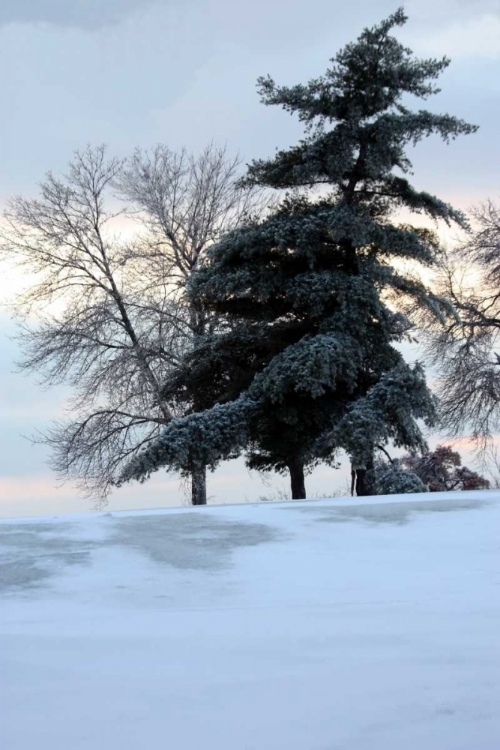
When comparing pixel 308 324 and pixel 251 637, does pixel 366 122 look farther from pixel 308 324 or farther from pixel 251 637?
pixel 251 637

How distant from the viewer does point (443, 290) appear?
23.5m

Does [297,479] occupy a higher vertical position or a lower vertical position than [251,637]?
higher

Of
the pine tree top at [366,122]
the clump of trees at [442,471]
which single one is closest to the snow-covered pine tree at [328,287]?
the pine tree top at [366,122]

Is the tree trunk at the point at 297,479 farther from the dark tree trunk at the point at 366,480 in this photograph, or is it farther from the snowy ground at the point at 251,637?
the snowy ground at the point at 251,637

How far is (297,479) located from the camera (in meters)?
15.8

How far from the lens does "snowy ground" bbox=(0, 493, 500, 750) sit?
88.8 inches

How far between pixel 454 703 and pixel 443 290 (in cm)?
2200

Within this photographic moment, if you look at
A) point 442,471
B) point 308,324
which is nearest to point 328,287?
point 308,324

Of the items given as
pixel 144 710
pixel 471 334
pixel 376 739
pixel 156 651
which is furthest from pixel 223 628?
pixel 471 334

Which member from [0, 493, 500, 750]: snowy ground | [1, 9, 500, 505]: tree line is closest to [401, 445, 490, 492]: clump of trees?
[1, 9, 500, 505]: tree line

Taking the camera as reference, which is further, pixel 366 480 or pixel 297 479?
pixel 297 479

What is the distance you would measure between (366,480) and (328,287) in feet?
11.8

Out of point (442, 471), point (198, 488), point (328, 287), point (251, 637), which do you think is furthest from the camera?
point (442, 471)

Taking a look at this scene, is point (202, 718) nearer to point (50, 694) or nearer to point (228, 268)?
point (50, 694)
